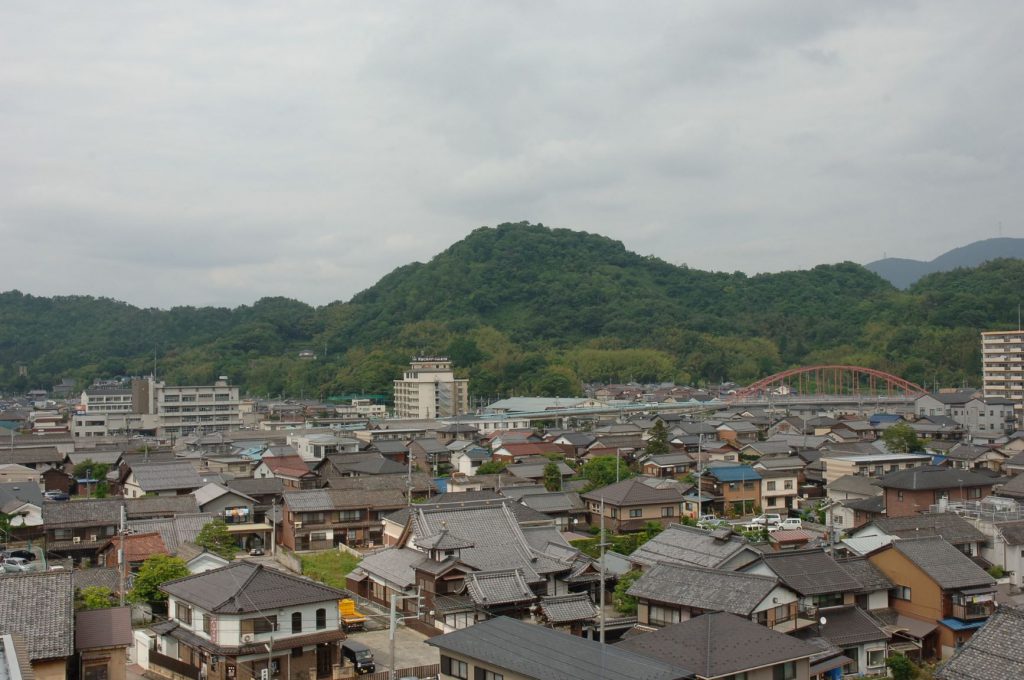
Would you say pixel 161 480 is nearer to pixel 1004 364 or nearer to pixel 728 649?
pixel 728 649

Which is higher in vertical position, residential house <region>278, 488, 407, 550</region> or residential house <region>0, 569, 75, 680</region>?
residential house <region>0, 569, 75, 680</region>

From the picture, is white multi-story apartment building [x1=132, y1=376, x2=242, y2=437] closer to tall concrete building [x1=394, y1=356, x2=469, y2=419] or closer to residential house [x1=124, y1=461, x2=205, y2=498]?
tall concrete building [x1=394, y1=356, x2=469, y2=419]

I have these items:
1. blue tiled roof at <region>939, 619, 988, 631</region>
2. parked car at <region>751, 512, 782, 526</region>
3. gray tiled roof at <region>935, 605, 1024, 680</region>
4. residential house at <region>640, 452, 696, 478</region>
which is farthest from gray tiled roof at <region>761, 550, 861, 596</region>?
residential house at <region>640, 452, 696, 478</region>

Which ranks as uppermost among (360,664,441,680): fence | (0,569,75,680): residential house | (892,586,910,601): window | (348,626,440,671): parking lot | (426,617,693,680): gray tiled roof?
(0,569,75,680): residential house

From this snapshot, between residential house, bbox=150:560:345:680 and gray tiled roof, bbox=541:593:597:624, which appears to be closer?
residential house, bbox=150:560:345:680

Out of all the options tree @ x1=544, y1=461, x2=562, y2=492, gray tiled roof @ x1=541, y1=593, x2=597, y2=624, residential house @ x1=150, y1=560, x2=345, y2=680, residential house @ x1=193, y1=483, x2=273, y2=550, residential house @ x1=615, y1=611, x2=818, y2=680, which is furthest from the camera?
tree @ x1=544, y1=461, x2=562, y2=492

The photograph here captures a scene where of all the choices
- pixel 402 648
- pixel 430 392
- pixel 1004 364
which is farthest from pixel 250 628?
pixel 1004 364

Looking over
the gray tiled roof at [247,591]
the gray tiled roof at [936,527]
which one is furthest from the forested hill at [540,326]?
the gray tiled roof at [247,591]
